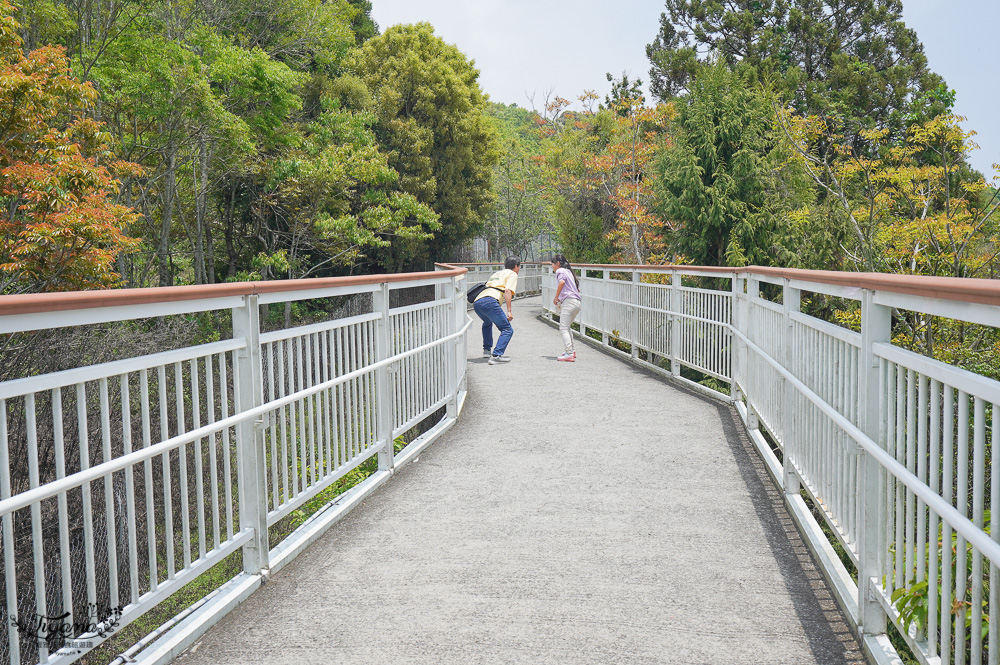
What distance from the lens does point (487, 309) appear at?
1271cm

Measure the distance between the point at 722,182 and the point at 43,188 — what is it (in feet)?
55.7

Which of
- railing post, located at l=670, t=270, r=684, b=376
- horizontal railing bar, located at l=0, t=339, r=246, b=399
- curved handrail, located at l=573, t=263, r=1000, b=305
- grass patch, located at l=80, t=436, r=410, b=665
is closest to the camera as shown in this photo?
curved handrail, located at l=573, t=263, r=1000, b=305

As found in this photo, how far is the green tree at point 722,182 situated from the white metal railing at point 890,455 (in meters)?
17.1

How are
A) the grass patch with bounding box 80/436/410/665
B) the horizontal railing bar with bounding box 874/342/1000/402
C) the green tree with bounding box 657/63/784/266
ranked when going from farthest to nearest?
the green tree with bounding box 657/63/784/266 < the grass patch with bounding box 80/436/410/665 < the horizontal railing bar with bounding box 874/342/1000/402

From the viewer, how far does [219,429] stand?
3.76m

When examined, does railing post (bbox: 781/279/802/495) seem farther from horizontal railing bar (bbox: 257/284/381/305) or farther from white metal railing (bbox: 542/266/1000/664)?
horizontal railing bar (bbox: 257/284/381/305)

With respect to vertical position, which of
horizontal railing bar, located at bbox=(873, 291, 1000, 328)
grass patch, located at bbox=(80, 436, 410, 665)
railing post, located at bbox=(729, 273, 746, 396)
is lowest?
grass patch, located at bbox=(80, 436, 410, 665)

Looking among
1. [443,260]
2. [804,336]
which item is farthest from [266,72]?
[804,336]

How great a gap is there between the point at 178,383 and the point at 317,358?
4.80ft

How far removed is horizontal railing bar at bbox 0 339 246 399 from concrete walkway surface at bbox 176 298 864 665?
1147 mm

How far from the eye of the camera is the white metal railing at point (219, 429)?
2709 millimetres

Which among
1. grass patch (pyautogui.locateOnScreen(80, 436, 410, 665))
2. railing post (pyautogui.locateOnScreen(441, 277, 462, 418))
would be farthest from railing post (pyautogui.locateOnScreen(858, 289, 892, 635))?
railing post (pyautogui.locateOnScreen(441, 277, 462, 418))

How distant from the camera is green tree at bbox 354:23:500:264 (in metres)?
32.8

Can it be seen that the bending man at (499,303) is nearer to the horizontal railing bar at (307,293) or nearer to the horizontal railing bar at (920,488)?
the horizontal railing bar at (307,293)
